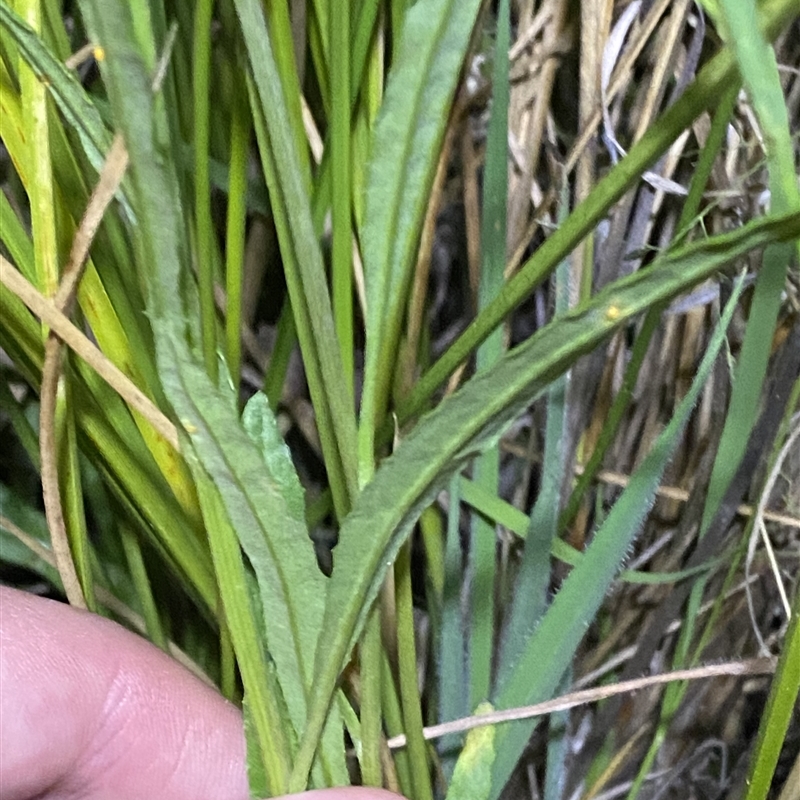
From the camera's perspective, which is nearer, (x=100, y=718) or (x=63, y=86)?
(x=63, y=86)

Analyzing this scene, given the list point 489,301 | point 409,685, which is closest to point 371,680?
point 409,685

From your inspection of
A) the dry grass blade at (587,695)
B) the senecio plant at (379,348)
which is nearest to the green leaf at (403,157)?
the senecio plant at (379,348)

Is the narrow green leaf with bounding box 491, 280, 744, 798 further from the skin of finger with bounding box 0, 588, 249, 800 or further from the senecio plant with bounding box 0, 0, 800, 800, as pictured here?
the skin of finger with bounding box 0, 588, 249, 800

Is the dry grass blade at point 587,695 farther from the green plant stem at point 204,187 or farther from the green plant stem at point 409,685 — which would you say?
the green plant stem at point 204,187

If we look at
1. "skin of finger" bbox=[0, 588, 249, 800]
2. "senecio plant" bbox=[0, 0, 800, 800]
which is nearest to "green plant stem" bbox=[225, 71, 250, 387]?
"senecio plant" bbox=[0, 0, 800, 800]

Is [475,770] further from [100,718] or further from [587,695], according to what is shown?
[100,718]

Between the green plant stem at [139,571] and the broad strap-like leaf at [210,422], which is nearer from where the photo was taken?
the broad strap-like leaf at [210,422]

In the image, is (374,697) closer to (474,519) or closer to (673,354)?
(474,519)
